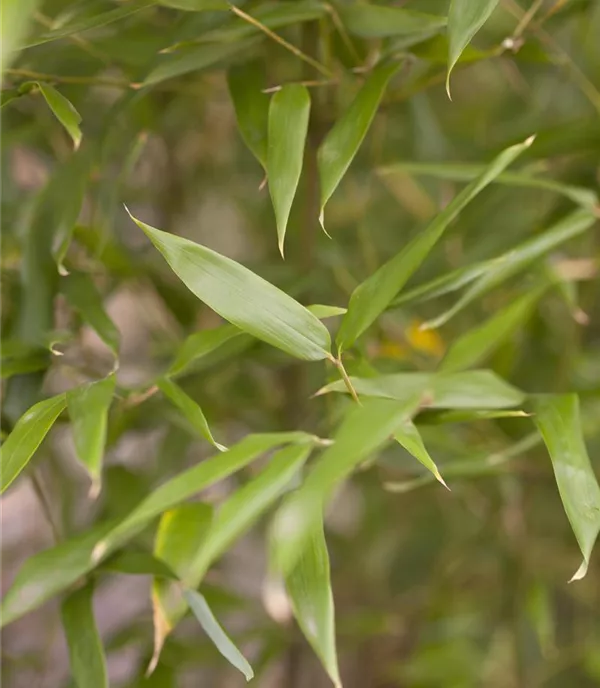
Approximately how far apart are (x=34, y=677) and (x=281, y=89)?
0.59 m

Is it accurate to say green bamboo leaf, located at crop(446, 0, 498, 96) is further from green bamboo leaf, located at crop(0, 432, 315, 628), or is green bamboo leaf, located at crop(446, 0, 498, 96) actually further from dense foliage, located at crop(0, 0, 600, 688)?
green bamboo leaf, located at crop(0, 432, 315, 628)

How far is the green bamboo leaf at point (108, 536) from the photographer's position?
343 millimetres

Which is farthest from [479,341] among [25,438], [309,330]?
[25,438]

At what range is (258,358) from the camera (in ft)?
2.01

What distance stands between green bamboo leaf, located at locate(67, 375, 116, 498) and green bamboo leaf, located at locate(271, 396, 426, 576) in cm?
11

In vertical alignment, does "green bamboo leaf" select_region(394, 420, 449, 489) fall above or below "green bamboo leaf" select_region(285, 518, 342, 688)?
above

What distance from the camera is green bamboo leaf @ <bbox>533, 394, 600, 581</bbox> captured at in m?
0.39

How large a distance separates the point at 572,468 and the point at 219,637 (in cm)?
20

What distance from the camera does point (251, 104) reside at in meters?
0.49

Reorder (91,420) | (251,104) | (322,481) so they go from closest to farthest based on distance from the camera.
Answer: (322,481) → (91,420) → (251,104)

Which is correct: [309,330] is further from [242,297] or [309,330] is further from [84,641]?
[84,641]

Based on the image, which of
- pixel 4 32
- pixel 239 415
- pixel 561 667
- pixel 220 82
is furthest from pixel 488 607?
pixel 4 32

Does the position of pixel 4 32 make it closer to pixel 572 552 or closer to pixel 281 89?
pixel 281 89

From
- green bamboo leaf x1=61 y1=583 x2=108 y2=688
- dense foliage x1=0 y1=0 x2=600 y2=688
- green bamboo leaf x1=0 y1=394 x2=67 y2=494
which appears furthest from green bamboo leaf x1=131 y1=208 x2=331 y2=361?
green bamboo leaf x1=61 y1=583 x2=108 y2=688
